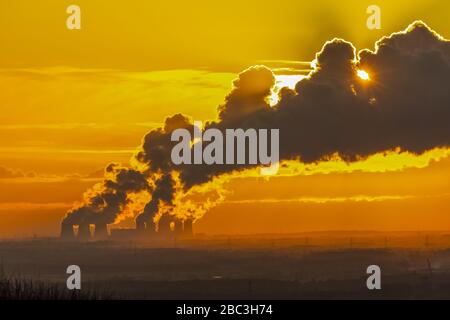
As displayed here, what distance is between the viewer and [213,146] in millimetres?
194250
